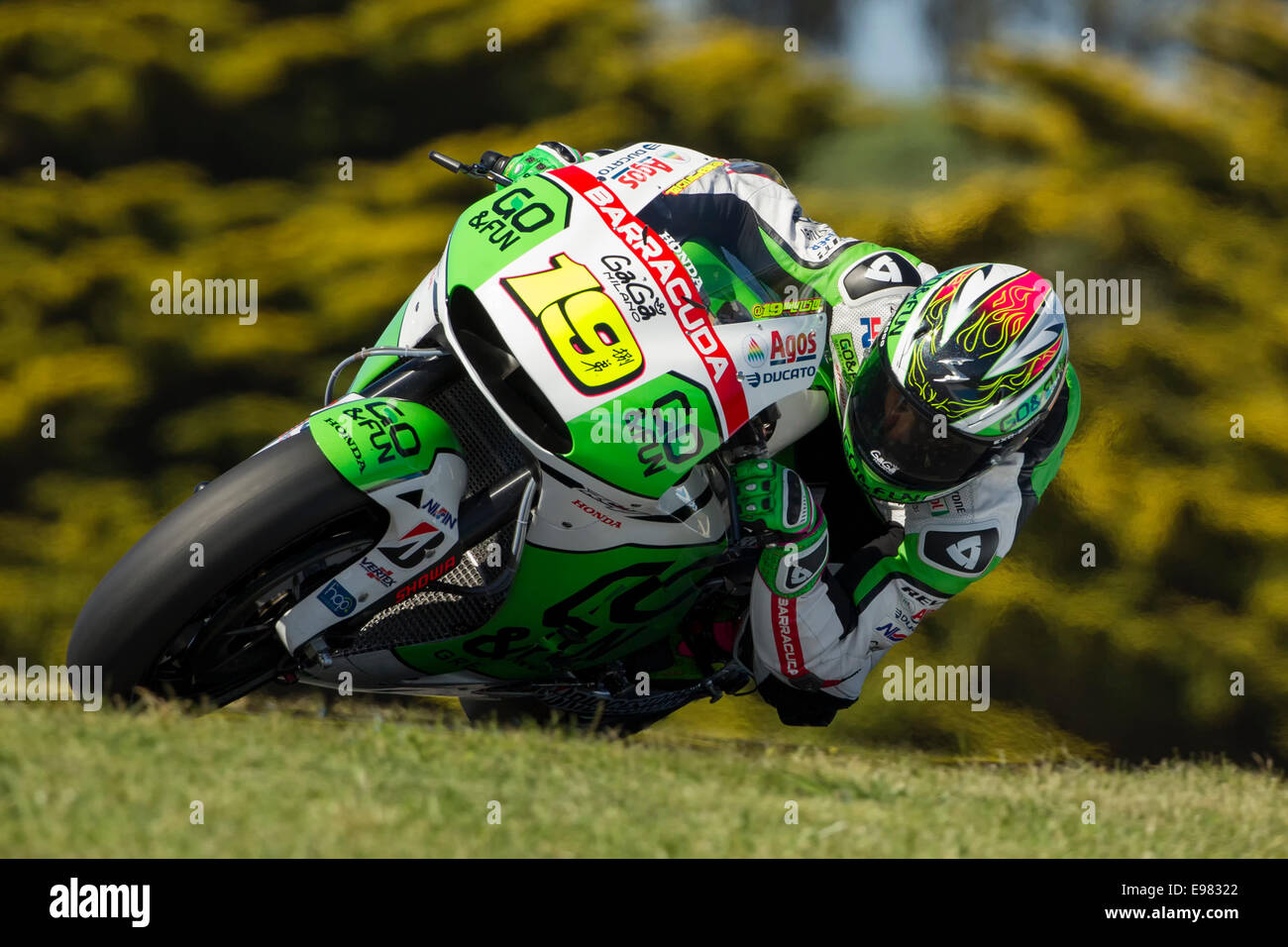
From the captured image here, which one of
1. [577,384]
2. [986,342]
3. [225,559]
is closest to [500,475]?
[577,384]

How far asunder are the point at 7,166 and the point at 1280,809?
434 centimetres

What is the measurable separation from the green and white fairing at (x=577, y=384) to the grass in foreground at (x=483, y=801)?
1.29 ft

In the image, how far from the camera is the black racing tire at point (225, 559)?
285cm

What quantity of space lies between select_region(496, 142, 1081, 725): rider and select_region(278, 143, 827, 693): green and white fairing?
154 mm

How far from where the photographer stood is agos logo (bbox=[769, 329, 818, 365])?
3.08 meters

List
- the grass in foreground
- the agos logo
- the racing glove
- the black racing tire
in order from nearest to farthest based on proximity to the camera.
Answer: the grass in foreground, the black racing tire, the agos logo, the racing glove

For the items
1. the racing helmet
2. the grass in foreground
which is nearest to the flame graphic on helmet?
the racing helmet

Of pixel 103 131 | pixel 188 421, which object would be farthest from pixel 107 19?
pixel 188 421

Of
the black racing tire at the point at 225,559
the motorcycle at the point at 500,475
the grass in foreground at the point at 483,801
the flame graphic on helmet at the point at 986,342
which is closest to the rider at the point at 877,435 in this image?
the flame graphic on helmet at the point at 986,342

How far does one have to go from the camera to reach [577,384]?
283 centimetres

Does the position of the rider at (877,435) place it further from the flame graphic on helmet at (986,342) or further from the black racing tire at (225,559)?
the black racing tire at (225,559)

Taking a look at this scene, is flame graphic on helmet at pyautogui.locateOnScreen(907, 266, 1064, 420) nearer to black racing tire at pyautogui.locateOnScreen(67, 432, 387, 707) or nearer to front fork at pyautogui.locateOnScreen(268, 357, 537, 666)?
front fork at pyautogui.locateOnScreen(268, 357, 537, 666)

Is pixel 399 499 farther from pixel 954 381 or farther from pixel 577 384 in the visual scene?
pixel 954 381
